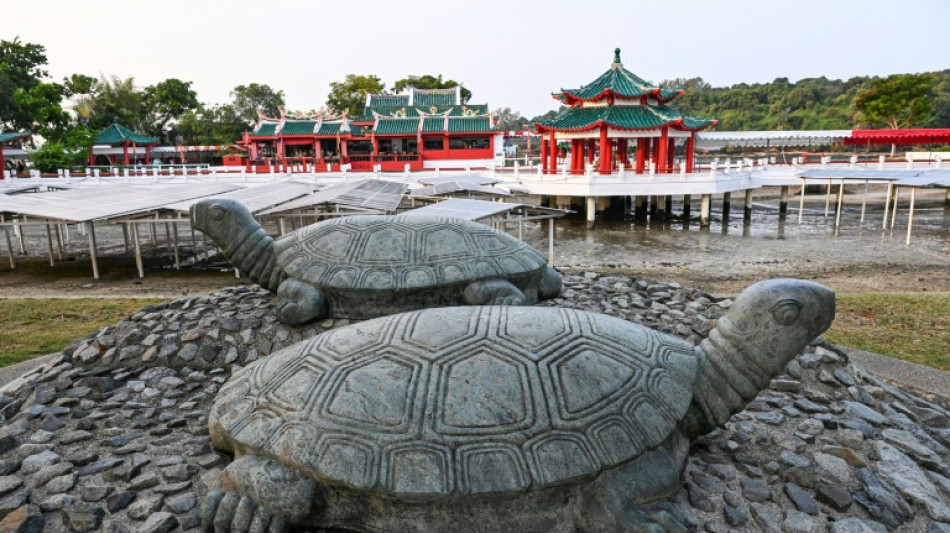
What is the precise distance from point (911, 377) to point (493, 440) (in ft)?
20.2

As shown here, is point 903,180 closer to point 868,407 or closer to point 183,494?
point 868,407

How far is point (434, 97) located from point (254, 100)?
2393cm

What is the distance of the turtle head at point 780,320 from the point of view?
140 inches

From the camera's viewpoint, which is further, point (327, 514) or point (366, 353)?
point (366, 353)

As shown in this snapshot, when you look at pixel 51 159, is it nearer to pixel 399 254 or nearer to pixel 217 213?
pixel 217 213

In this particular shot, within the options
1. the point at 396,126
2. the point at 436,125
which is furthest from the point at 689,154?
the point at 396,126

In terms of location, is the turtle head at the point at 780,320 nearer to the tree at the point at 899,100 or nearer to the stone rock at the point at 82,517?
the stone rock at the point at 82,517

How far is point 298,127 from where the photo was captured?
124 ft

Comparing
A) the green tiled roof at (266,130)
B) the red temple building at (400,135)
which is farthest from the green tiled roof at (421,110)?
the green tiled roof at (266,130)

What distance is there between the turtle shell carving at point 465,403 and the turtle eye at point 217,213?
3039 millimetres

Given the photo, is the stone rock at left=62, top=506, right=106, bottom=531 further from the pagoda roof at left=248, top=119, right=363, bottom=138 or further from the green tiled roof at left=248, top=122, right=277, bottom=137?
the green tiled roof at left=248, top=122, right=277, bottom=137

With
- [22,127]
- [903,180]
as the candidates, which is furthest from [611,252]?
[22,127]

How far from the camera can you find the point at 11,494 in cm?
396

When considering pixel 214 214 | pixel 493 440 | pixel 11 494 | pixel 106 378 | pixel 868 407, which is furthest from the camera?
pixel 214 214
